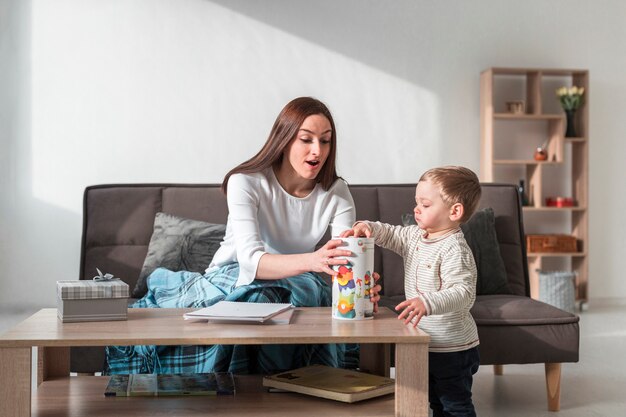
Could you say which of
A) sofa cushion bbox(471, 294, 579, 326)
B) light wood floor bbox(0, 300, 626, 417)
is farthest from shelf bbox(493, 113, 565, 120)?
sofa cushion bbox(471, 294, 579, 326)

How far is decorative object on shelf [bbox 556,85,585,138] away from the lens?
5.89 metres

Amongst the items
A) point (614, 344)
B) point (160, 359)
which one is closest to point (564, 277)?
point (614, 344)

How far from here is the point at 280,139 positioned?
2.43 meters

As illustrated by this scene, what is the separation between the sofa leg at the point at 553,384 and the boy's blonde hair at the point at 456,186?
3.53 ft

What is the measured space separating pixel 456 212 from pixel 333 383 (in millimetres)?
526

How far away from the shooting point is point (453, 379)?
2.08 meters

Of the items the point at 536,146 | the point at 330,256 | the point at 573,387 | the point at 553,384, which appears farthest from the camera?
the point at 536,146

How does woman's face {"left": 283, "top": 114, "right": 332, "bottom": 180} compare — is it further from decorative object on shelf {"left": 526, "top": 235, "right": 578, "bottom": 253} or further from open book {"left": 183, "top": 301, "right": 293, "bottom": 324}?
decorative object on shelf {"left": 526, "top": 235, "right": 578, "bottom": 253}

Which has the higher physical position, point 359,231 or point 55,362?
point 359,231

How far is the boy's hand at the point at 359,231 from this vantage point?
6.77 ft

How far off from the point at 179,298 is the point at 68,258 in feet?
11.6

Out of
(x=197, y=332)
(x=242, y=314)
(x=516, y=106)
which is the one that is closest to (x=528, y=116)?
(x=516, y=106)

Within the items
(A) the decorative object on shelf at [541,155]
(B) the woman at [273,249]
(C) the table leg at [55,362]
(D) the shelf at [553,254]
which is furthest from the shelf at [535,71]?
(C) the table leg at [55,362]

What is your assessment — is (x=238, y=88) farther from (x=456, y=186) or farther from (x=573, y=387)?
(x=456, y=186)
